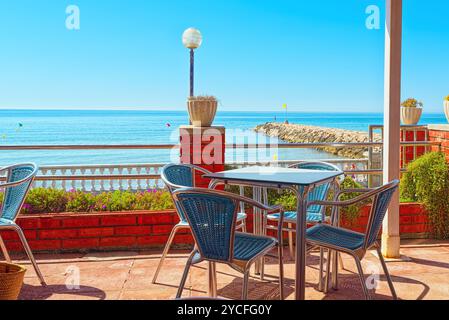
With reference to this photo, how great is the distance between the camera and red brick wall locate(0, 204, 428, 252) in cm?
397

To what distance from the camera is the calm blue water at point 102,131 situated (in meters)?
23.0

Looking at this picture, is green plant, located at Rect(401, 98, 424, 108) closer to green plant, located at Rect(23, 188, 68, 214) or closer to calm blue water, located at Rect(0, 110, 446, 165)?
green plant, located at Rect(23, 188, 68, 214)

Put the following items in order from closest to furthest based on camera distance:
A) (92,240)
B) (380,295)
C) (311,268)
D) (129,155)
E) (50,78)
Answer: (380,295) → (311,268) → (92,240) → (129,155) → (50,78)

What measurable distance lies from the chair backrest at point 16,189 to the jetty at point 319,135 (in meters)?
17.1

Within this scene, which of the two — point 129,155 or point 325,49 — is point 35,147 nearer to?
point 129,155

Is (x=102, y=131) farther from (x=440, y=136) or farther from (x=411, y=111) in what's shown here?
(x=440, y=136)

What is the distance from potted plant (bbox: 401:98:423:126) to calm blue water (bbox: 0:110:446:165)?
12565 mm

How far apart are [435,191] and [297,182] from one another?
232cm

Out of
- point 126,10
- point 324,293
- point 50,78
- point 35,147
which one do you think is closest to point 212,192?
point 324,293

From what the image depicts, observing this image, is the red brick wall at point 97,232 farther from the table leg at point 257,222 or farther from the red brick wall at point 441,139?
the red brick wall at point 441,139

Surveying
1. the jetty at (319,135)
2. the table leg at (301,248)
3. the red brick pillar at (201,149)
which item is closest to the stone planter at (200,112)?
the red brick pillar at (201,149)

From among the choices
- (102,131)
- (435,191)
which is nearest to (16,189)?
(435,191)

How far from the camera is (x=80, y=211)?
13.8 ft

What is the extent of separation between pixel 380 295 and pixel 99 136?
28.5 meters
